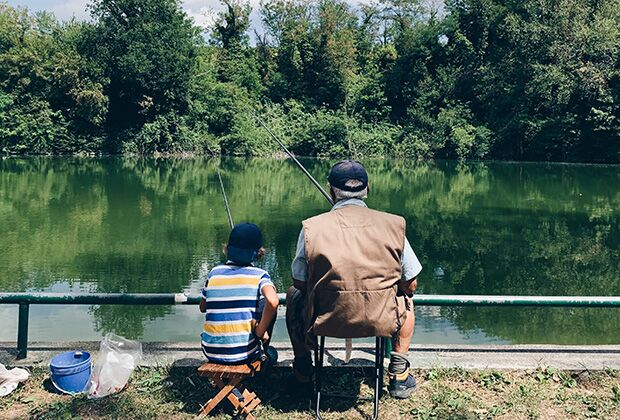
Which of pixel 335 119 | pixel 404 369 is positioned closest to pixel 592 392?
pixel 404 369

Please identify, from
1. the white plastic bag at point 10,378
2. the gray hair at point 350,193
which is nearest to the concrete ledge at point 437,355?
the white plastic bag at point 10,378

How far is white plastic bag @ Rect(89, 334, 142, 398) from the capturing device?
3.27 metres

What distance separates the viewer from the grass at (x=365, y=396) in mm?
3127

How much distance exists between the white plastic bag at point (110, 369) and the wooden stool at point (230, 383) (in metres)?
0.54

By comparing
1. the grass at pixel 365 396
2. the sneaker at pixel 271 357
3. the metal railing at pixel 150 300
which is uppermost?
the metal railing at pixel 150 300

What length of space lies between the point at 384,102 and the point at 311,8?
10.4 metres

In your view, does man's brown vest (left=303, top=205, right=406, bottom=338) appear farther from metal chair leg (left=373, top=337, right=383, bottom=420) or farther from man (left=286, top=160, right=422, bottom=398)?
metal chair leg (left=373, top=337, right=383, bottom=420)

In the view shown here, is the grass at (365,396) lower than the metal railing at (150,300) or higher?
lower

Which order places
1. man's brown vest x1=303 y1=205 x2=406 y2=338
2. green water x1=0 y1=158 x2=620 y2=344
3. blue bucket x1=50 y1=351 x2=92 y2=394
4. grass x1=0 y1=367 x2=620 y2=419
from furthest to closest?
green water x1=0 y1=158 x2=620 y2=344 < blue bucket x1=50 y1=351 x2=92 y2=394 < grass x1=0 y1=367 x2=620 y2=419 < man's brown vest x1=303 y1=205 x2=406 y2=338

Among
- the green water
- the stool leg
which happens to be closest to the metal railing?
the stool leg

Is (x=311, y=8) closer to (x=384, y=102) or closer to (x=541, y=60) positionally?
(x=384, y=102)

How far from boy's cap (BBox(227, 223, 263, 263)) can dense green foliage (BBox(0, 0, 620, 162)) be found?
31.1 meters

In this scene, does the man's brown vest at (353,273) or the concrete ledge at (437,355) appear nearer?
the man's brown vest at (353,273)

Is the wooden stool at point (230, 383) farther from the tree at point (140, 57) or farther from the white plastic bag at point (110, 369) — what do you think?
the tree at point (140, 57)
